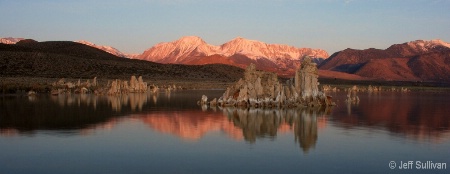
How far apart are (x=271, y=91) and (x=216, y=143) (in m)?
16.8

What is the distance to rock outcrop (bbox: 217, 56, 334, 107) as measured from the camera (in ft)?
110

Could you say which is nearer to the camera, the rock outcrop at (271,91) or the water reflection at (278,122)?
the water reflection at (278,122)

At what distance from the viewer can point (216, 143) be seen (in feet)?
58.7

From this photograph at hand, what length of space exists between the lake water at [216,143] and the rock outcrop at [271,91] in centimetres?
512

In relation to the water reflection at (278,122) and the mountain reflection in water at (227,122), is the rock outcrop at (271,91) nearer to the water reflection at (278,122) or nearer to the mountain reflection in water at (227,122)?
the water reflection at (278,122)

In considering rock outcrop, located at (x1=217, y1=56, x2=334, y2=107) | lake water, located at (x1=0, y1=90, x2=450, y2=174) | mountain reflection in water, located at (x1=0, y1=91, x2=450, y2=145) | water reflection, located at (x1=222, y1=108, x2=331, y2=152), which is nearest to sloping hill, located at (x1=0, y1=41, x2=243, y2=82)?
rock outcrop, located at (x1=217, y1=56, x2=334, y2=107)

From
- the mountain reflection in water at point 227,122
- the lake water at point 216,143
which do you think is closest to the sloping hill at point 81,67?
the mountain reflection in water at point 227,122

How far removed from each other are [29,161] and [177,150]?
14.5ft

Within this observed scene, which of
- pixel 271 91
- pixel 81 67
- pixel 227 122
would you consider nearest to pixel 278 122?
pixel 227 122

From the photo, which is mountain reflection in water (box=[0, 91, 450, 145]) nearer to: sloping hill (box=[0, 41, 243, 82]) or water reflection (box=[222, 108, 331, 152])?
water reflection (box=[222, 108, 331, 152])

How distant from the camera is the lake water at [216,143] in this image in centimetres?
1372

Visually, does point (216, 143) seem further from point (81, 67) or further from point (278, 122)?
point (81, 67)

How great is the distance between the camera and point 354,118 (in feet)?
91.2

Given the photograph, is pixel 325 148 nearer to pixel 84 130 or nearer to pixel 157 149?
pixel 157 149
